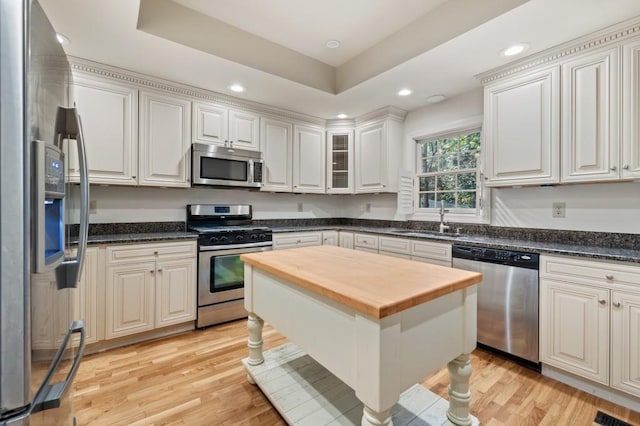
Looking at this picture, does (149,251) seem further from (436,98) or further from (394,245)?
(436,98)

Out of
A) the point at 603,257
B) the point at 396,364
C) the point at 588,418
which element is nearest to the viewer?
the point at 396,364

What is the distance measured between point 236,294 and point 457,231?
249 cm

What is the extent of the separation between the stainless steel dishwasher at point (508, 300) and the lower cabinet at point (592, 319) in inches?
2.7

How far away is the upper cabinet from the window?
57cm

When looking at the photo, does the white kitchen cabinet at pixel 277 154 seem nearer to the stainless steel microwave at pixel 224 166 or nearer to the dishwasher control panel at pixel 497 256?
the stainless steel microwave at pixel 224 166

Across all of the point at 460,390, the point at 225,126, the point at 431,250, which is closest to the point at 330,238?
the point at 431,250

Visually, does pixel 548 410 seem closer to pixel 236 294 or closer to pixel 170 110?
pixel 236 294

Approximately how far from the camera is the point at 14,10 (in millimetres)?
631

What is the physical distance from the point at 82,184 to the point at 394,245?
2757 millimetres

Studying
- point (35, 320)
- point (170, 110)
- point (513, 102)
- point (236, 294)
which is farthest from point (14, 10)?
point (513, 102)

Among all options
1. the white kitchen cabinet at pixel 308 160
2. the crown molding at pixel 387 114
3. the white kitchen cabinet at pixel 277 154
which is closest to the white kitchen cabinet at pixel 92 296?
the white kitchen cabinet at pixel 277 154

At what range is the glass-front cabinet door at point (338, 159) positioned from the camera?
4.21 metres

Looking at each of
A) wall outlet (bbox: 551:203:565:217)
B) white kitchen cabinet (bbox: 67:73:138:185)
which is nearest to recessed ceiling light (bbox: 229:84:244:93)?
white kitchen cabinet (bbox: 67:73:138:185)

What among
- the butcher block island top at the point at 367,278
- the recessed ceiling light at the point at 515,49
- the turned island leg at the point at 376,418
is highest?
the recessed ceiling light at the point at 515,49
